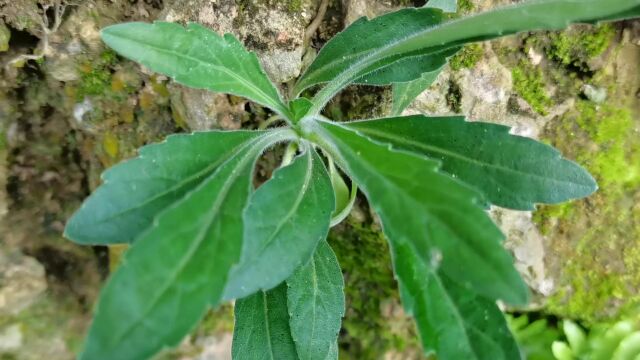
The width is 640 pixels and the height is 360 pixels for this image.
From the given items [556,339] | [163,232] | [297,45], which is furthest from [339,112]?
[556,339]

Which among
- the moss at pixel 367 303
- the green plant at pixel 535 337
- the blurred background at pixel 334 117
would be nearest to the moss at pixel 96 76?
the blurred background at pixel 334 117

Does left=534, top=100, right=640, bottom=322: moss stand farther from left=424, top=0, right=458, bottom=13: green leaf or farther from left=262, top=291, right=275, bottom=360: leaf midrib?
left=262, top=291, right=275, bottom=360: leaf midrib

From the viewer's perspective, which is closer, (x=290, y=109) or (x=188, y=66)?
(x=188, y=66)

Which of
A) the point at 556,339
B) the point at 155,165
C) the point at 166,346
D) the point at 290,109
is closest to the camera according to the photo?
the point at 166,346

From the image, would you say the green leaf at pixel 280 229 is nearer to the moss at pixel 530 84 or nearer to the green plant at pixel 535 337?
the moss at pixel 530 84

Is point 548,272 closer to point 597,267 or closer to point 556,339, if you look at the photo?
point 597,267

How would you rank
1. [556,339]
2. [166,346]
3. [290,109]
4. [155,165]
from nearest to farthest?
[166,346] → [155,165] → [290,109] → [556,339]
